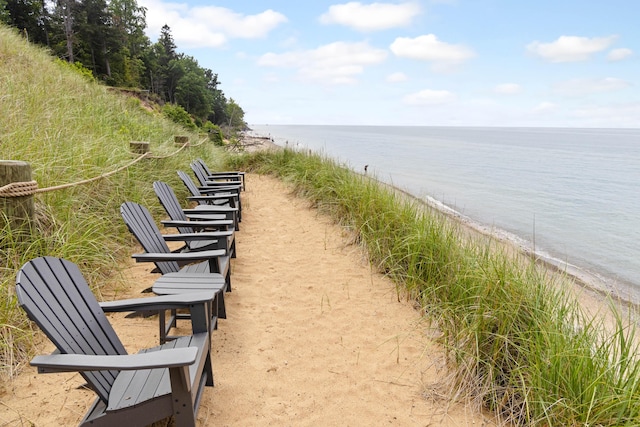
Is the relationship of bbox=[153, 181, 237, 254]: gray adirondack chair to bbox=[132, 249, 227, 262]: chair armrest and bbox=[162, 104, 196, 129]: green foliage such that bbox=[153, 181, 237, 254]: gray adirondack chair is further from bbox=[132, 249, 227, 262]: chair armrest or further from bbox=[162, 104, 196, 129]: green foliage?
bbox=[162, 104, 196, 129]: green foliage

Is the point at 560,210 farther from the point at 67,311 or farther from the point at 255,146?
the point at 67,311

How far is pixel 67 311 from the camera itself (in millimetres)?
1576

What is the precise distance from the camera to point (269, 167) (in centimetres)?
1009

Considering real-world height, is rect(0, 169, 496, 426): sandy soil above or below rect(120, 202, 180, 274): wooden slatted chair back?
below

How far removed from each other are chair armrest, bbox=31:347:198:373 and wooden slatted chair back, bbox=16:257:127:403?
0.39 ft

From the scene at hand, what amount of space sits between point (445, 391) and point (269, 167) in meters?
8.45

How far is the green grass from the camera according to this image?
1.82 metres

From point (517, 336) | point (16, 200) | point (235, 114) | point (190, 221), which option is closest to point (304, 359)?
point (517, 336)

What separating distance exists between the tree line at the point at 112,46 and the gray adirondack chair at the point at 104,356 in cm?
1664

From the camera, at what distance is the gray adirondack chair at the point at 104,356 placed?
128cm

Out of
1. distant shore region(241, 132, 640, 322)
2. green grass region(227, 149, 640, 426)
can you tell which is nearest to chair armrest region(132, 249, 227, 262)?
green grass region(227, 149, 640, 426)

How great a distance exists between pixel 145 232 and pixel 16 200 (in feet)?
2.64

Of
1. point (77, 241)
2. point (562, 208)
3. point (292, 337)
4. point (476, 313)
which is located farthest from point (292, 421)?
point (562, 208)

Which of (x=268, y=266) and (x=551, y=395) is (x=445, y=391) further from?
(x=268, y=266)
